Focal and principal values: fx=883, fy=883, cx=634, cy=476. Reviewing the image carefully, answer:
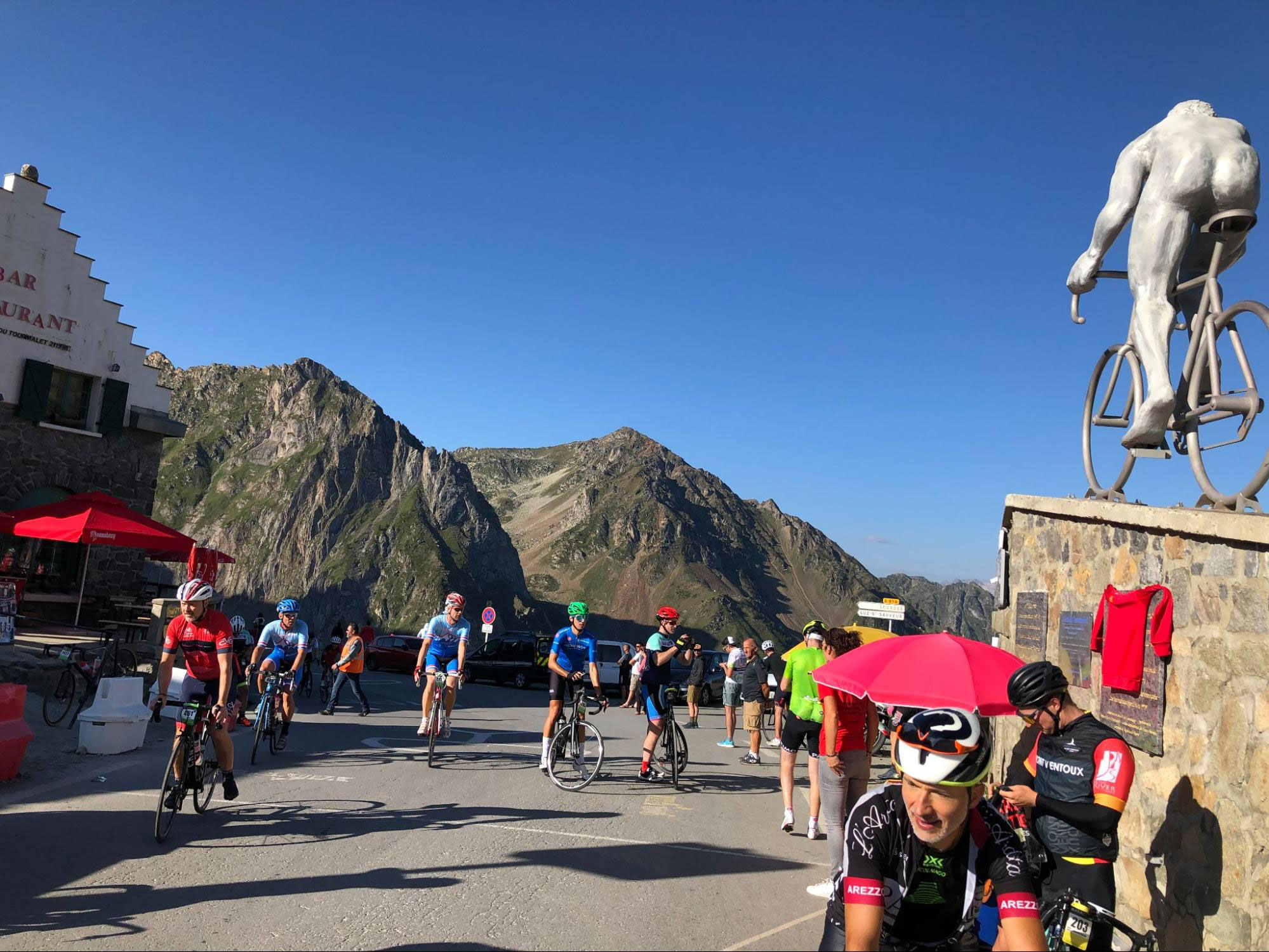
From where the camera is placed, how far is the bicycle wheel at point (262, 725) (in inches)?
406

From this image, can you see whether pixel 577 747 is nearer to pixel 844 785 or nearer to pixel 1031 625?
pixel 844 785

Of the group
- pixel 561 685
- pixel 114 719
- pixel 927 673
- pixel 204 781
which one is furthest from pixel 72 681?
pixel 927 673

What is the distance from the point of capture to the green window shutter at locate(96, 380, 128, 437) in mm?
22781

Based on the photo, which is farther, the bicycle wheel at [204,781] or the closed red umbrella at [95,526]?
the closed red umbrella at [95,526]

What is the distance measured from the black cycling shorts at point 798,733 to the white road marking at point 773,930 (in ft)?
7.37

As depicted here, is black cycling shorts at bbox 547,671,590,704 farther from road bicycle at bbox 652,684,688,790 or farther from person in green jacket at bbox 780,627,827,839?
person in green jacket at bbox 780,627,827,839

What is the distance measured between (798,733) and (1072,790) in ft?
12.9

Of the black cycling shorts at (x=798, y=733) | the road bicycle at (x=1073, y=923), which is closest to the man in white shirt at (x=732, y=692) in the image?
the black cycling shorts at (x=798, y=733)

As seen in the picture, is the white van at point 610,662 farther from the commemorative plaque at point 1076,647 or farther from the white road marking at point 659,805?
the commemorative plaque at point 1076,647

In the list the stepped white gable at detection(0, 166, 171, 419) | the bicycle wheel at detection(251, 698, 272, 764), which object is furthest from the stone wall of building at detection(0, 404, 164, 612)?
the bicycle wheel at detection(251, 698, 272, 764)

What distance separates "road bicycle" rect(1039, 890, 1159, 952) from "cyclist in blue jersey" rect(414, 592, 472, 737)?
8.09 m

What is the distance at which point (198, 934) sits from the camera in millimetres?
4742

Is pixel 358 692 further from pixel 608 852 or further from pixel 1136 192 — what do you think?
pixel 1136 192

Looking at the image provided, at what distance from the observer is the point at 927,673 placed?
18.3 feet
